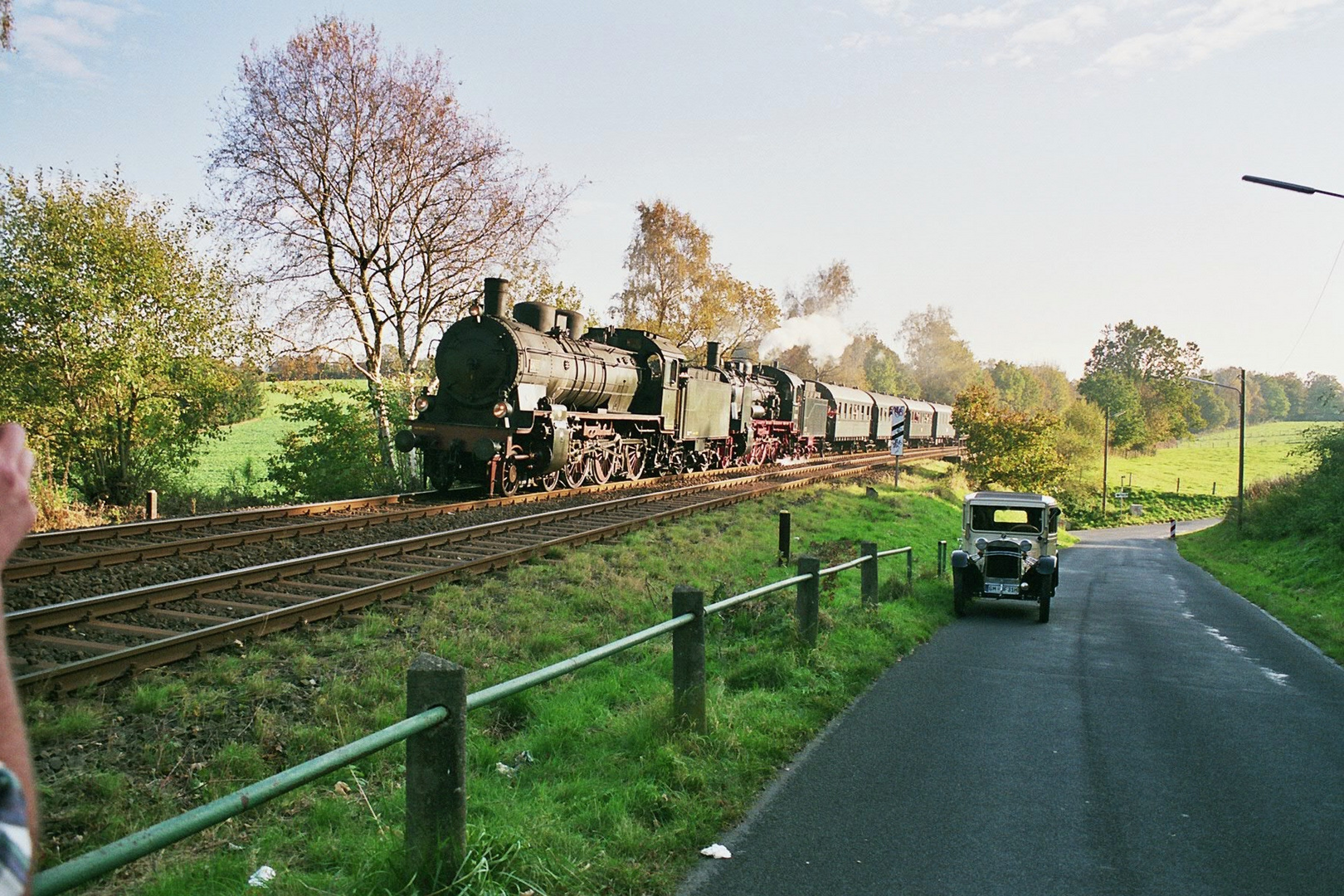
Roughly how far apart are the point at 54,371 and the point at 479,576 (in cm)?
1018

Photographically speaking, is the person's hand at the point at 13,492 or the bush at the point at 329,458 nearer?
the person's hand at the point at 13,492

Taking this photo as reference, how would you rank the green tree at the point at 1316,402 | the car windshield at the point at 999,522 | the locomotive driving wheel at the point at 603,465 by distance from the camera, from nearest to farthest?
the car windshield at the point at 999,522 < the locomotive driving wheel at the point at 603,465 < the green tree at the point at 1316,402

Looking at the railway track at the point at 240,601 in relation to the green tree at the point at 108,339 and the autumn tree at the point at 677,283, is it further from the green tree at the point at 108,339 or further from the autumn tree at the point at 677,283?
the autumn tree at the point at 677,283

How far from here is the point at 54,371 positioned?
15.3 m

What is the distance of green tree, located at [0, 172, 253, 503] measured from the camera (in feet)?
49.2

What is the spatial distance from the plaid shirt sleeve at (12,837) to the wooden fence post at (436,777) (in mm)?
2389

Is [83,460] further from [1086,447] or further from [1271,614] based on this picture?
[1086,447]

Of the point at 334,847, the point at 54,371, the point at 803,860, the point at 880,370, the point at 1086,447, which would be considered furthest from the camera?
the point at 880,370

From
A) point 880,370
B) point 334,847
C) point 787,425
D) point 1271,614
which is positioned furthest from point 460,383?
point 880,370

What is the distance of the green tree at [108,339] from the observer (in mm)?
14992

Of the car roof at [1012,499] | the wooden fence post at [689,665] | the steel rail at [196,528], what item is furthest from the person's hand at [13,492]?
the car roof at [1012,499]

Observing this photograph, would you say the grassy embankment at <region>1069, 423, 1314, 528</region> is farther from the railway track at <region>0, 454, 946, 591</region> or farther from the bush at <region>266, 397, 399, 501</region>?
the railway track at <region>0, 454, 946, 591</region>

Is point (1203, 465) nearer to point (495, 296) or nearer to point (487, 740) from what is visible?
point (495, 296)

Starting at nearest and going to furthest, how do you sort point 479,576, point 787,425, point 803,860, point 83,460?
1. point 803,860
2. point 479,576
3. point 83,460
4. point 787,425
